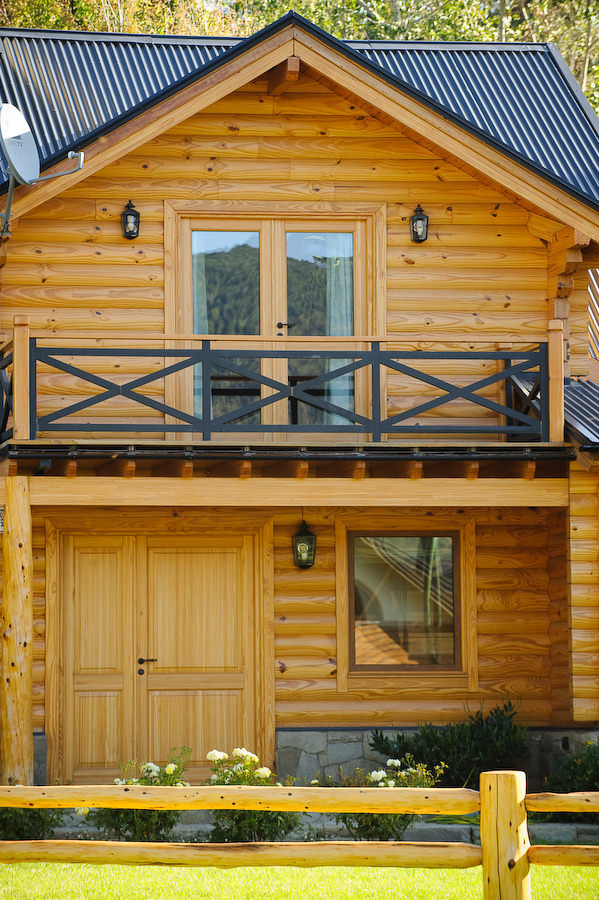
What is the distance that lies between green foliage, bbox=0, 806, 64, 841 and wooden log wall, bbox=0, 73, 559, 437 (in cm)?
412

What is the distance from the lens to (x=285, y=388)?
10.3 meters

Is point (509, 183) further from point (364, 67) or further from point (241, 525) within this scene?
point (241, 525)

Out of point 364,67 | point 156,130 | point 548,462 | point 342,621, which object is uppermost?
point 364,67

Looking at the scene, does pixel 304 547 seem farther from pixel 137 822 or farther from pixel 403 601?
pixel 137 822

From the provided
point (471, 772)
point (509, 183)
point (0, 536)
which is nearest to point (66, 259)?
point (0, 536)

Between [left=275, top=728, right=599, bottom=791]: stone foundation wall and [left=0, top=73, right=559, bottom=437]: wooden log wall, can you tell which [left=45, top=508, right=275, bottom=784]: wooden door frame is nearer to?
[left=275, top=728, right=599, bottom=791]: stone foundation wall

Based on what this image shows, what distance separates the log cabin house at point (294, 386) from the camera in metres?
11.2

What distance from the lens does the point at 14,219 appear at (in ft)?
34.9

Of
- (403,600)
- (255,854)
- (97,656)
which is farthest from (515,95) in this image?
(255,854)

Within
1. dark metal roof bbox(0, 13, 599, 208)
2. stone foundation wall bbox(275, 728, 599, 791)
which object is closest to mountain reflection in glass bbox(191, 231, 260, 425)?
dark metal roof bbox(0, 13, 599, 208)

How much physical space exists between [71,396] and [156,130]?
277cm

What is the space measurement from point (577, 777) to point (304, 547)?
3450mm

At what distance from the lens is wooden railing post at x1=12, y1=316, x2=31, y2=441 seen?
32.2ft

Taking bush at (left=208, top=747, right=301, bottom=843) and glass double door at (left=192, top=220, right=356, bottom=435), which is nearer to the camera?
bush at (left=208, top=747, right=301, bottom=843)
